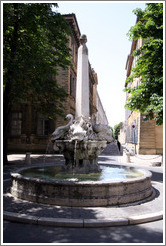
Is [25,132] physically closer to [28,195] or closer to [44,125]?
[44,125]

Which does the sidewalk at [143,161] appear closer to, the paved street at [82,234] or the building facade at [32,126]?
the building facade at [32,126]

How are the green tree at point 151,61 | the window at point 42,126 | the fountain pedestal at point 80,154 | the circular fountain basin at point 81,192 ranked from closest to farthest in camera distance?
the circular fountain basin at point 81,192 < the fountain pedestal at point 80,154 < the green tree at point 151,61 < the window at point 42,126

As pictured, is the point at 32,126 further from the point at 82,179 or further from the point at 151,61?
the point at 82,179

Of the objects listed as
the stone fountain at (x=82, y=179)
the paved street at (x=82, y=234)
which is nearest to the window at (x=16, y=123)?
the stone fountain at (x=82, y=179)

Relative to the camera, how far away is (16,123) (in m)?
23.3

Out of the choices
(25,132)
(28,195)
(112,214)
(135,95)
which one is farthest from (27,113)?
(112,214)

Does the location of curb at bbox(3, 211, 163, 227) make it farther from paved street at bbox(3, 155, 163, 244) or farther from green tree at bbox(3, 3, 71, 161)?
green tree at bbox(3, 3, 71, 161)

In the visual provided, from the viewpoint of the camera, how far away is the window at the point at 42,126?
22.6 m

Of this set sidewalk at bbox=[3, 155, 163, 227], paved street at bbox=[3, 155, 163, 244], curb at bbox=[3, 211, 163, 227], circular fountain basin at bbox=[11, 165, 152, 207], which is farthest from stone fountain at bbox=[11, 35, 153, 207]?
paved street at bbox=[3, 155, 163, 244]

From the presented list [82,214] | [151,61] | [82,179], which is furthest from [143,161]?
[82,214]

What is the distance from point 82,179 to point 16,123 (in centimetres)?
1849

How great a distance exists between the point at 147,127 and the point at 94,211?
19177mm

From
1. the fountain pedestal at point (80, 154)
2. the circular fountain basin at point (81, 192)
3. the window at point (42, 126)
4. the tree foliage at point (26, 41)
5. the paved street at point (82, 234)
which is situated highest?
the tree foliage at point (26, 41)

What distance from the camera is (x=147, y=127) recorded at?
22.6 metres
